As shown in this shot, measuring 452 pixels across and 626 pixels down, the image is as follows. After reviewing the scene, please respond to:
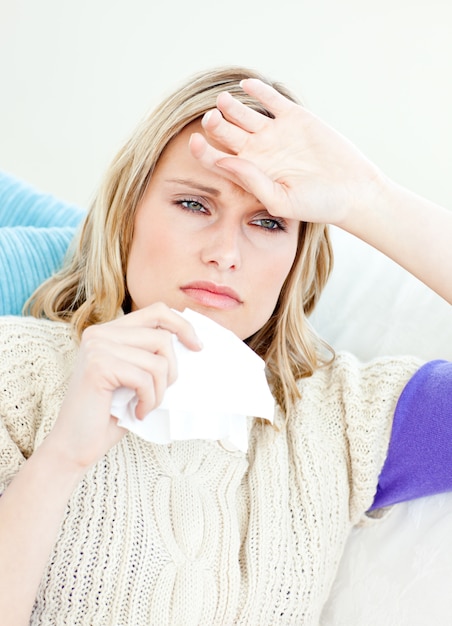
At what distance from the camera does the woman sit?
1053 mm

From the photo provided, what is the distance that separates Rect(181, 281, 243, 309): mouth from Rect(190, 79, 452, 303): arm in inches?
5.4

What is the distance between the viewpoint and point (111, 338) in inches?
33.8

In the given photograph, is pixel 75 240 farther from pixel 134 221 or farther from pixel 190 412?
pixel 190 412

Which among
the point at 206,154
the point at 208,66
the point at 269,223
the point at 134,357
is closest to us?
the point at 134,357

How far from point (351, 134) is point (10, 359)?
130 cm

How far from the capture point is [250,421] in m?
1.26

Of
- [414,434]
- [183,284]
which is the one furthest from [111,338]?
[414,434]

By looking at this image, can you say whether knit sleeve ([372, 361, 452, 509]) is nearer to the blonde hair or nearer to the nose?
the blonde hair

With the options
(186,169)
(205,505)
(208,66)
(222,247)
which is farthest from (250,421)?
(208,66)

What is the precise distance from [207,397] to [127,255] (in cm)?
39

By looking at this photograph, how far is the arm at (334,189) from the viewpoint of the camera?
1.15 m

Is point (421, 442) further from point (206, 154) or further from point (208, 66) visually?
point (208, 66)

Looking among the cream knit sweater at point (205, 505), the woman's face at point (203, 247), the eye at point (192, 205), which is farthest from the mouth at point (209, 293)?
the cream knit sweater at point (205, 505)

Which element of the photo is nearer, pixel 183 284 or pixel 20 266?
pixel 183 284
